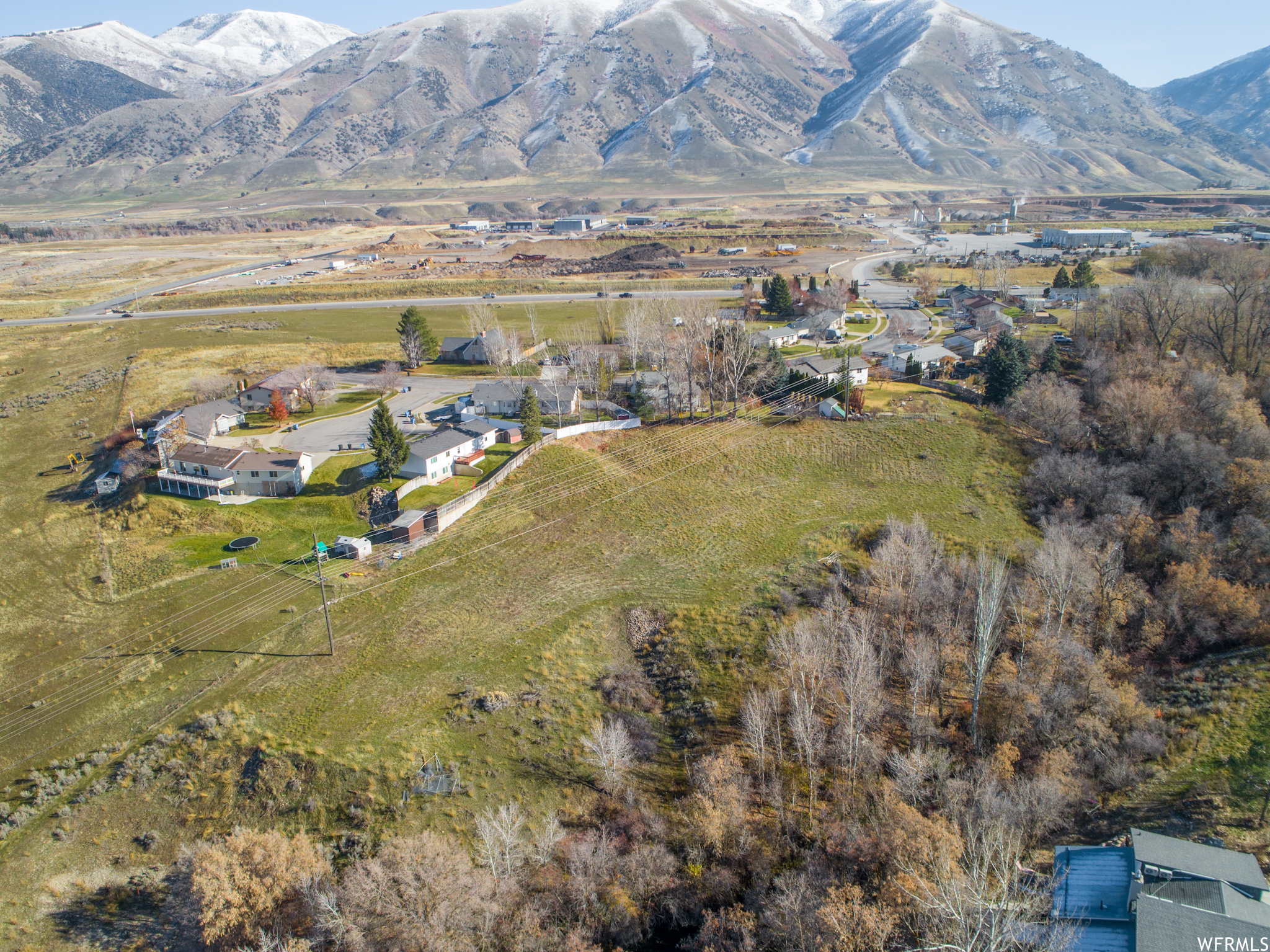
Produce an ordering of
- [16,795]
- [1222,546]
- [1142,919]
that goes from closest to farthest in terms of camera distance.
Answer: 1. [1142,919]
2. [16,795]
3. [1222,546]

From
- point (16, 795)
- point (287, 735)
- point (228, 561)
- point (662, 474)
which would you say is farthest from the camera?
point (662, 474)

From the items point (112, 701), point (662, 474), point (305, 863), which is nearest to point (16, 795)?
point (112, 701)

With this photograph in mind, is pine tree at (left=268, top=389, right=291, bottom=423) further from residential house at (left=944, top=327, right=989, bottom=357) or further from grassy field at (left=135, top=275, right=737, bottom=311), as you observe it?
residential house at (left=944, top=327, right=989, bottom=357)

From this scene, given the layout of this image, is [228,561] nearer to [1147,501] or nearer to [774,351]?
[774,351]

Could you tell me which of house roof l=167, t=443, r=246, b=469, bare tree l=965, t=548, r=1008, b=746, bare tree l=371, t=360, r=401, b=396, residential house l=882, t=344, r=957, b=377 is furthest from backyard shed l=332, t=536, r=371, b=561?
residential house l=882, t=344, r=957, b=377

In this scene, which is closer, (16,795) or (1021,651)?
(16,795)

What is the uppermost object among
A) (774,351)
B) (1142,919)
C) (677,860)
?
(774,351)

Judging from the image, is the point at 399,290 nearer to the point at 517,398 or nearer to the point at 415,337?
the point at 415,337
